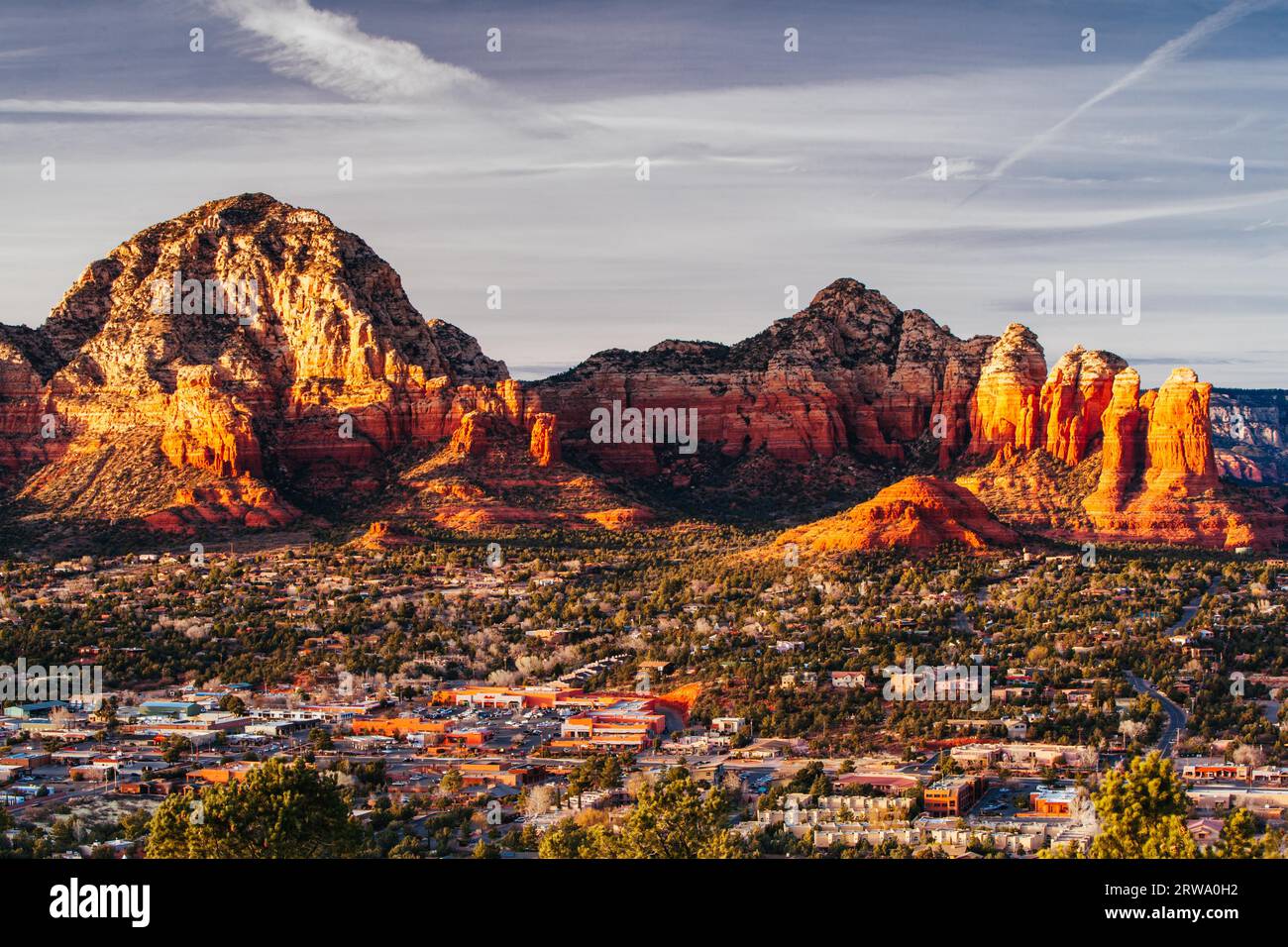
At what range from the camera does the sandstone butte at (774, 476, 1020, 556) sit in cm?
11112

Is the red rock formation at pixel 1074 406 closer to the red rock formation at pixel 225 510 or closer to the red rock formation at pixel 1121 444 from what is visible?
the red rock formation at pixel 1121 444

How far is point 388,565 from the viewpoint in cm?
12062

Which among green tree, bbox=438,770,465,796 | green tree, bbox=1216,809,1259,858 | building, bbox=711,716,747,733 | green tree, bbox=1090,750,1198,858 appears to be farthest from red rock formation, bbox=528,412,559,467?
green tree, bbox=1216,809,1259,858

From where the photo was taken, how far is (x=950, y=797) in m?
58.6

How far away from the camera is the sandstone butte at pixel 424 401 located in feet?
454

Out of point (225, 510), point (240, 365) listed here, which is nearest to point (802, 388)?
point (240, 365)

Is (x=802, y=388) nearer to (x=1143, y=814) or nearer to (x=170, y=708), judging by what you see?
(x=170, y=708)

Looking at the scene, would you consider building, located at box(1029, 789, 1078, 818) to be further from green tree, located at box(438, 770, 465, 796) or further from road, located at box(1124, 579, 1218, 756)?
green tree, located at box(438, 770, 465, 796)

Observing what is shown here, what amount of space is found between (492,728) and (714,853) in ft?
131

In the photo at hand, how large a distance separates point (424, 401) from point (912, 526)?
173ft

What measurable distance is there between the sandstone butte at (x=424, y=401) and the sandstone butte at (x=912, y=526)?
68.6 ft
